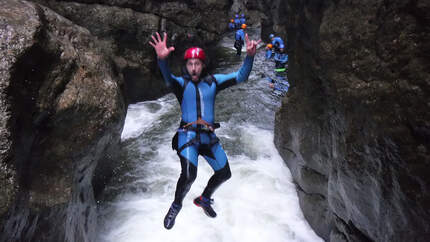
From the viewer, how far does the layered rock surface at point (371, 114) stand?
7.75 feet

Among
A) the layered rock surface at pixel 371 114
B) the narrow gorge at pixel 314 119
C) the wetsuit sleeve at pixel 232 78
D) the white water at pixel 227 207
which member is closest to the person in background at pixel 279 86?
the white water at pixel 227 207

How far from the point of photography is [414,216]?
2477 millimetres

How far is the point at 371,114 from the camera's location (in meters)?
2.84

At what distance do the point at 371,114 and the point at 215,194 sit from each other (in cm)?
455

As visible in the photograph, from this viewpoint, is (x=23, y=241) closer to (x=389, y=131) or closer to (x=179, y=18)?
(x=389, y=131)

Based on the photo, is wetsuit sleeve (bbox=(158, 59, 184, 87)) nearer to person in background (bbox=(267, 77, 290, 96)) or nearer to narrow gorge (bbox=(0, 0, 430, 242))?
narrow gorge (bbox=(0, 0, 430, 242))

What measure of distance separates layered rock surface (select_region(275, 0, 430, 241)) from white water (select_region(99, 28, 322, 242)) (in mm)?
1294

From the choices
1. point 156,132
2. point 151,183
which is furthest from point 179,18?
point 151,183

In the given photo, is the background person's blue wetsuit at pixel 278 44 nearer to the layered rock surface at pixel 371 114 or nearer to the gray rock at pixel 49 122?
the layered rock surface at pixel 371 114

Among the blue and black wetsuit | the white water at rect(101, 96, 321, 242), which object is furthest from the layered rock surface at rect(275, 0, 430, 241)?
the blue and black wetsuit

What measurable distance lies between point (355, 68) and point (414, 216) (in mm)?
1638

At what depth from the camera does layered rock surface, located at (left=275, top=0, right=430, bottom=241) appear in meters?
2.36

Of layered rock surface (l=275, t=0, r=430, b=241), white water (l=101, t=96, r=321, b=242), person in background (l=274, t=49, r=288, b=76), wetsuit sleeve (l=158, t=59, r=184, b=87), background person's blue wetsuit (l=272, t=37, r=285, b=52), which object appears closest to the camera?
layered rock surface (l=275, t=0, r=430, b=241)

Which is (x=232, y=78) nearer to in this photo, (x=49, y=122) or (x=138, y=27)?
(x=49, y=122)
